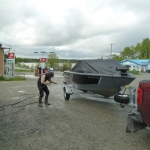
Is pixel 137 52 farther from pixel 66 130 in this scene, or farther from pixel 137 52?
pixel 66 130

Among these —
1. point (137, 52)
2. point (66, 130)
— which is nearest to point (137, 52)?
point (137, 52)

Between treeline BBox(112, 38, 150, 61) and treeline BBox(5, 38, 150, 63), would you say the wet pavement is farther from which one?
treeline BBox(112, 38, 150, 61)

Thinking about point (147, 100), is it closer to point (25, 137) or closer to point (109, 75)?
point (25, 137)

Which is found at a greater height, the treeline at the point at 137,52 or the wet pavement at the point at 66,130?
the treeline at the point at 137,52

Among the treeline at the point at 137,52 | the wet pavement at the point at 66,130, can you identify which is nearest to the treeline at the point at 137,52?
the treeline at the point at 137,52

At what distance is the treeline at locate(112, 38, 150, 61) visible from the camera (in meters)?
88.3

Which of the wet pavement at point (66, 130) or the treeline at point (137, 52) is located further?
the treeline at point (137, 52)

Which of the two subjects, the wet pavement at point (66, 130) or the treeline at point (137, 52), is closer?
the wet pavement at point (66, 130)

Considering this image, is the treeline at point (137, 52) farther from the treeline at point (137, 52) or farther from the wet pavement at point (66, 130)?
the wet pavement at point (66, 130)

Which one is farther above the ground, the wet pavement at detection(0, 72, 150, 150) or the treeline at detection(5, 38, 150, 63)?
the treeline at detection(5, 38, 150, 63)

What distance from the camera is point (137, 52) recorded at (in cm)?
9575

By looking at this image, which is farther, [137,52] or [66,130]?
[137,52]

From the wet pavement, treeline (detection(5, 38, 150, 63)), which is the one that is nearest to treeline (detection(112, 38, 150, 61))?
treeline (detection(5, 38, 150, 63))

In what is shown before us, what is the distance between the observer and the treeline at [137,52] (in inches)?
3477
